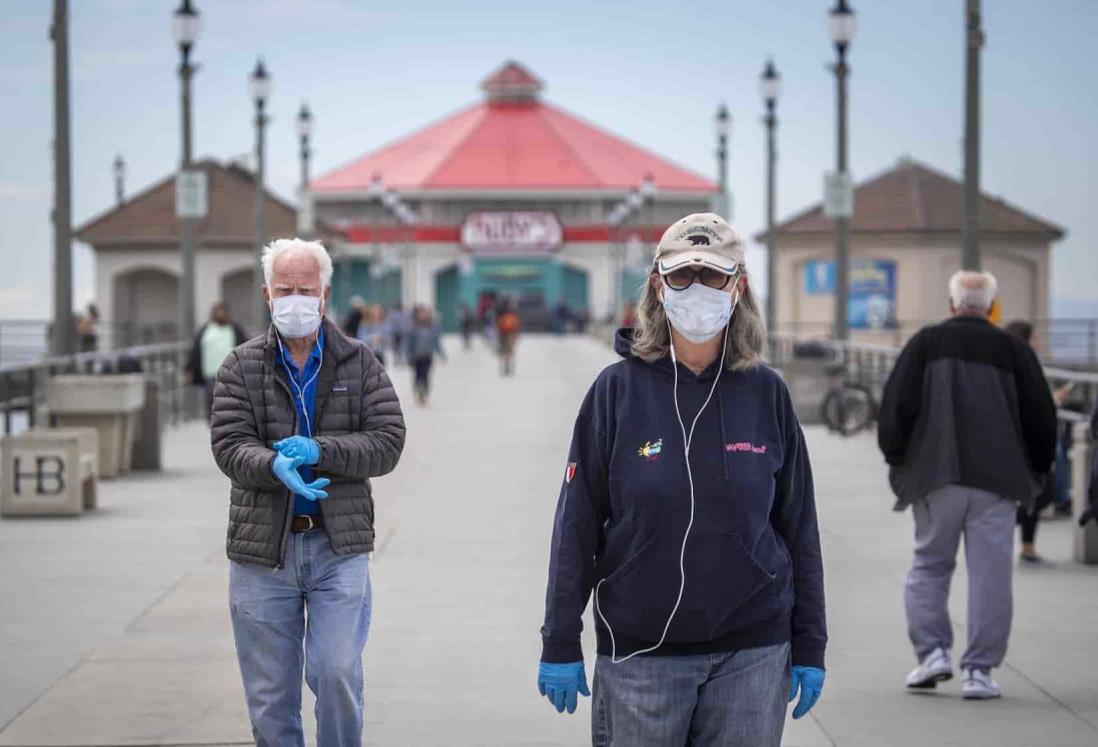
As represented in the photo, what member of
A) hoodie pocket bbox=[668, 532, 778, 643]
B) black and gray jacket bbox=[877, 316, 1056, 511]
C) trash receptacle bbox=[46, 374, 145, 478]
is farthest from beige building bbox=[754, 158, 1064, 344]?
hoodie pocket bbox=[668, 532, 778, 643]

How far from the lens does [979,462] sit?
8.08 m

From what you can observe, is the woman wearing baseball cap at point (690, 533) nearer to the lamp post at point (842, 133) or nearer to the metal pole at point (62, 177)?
the metal pole at point (62, 177)

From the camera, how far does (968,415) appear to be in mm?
8164

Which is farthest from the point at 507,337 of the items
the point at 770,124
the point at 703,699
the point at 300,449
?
the point at 703,699

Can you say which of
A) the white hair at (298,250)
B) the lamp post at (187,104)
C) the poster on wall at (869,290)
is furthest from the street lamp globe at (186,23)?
the poster on wall at (869,290)

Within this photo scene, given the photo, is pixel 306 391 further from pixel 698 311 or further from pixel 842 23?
pixel 842 23

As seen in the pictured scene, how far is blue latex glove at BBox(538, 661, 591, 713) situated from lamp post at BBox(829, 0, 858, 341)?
23.8 meters

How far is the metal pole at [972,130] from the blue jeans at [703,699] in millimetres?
14677

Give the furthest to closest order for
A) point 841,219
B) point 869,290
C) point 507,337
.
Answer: point 869,290, point 507,337, point 841,219

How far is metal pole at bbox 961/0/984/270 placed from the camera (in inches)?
738

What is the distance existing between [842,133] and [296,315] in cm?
2394

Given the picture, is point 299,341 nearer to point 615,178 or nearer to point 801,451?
point 801,451

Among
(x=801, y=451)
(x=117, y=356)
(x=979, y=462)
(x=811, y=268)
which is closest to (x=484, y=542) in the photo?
(x=979, y=462)

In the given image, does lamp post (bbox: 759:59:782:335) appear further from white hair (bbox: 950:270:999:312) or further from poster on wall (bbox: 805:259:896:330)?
white hair (bbox: 950:270:999:312)
